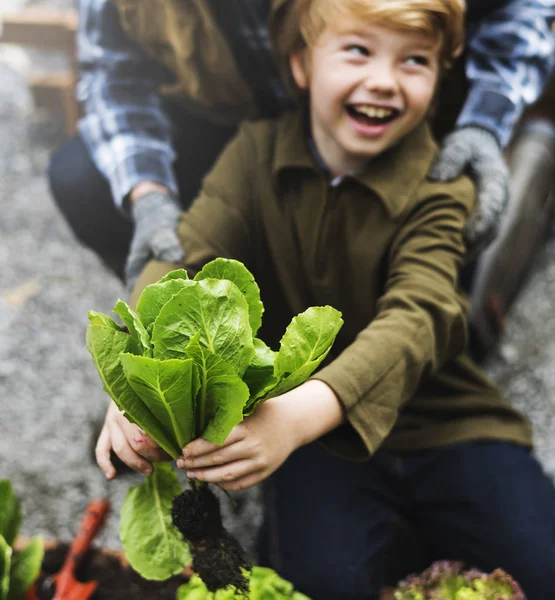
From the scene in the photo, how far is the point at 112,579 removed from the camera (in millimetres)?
736

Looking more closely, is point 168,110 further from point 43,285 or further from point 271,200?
point 43,285

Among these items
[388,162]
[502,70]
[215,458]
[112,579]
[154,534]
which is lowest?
[112,579]

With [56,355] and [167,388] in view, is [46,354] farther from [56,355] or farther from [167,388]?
[167,388]

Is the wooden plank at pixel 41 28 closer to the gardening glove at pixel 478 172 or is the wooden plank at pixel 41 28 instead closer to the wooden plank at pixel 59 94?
the wooden plank at pixel 59 94

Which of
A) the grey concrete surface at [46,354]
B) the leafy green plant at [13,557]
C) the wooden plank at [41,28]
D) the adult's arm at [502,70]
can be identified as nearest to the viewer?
the leafy green plant at [13,557]

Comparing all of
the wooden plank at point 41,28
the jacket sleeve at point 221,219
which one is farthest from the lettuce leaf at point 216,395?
the wooden plank at point 41,28

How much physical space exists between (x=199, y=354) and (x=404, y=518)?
1.76 ft

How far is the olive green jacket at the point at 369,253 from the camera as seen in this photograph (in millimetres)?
638

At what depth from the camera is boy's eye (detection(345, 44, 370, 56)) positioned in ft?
2.20

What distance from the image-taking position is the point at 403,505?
2.80ft

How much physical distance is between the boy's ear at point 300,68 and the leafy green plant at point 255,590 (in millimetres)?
519

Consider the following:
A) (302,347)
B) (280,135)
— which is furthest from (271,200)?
(302,347)

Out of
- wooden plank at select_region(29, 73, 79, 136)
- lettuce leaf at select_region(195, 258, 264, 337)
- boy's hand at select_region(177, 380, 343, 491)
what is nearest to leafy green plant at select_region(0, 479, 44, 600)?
boy's hand at select_region(177, 380, 343, 491)

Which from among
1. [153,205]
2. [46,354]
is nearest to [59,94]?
[46,354]
